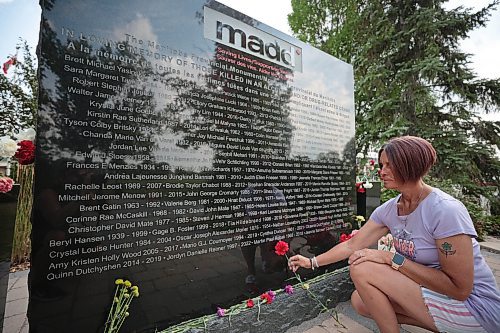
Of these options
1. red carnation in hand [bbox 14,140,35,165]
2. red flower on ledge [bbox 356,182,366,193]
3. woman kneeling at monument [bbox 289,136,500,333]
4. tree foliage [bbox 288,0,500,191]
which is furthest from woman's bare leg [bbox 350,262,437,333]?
tree foliage [bbox 288,0,500,191]

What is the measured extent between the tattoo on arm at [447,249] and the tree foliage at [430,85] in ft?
19.3

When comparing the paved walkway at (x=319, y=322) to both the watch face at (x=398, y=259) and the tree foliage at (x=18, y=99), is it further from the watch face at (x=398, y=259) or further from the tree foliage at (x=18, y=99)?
the tree foliage at (x=18, y=99)

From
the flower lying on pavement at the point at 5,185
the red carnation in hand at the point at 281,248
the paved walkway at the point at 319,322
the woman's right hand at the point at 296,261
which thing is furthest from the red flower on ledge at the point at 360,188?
the flower lying on pavement at the point at 5,185

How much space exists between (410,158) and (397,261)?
62 centimetres

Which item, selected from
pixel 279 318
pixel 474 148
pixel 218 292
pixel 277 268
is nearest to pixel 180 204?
pixel 218 292

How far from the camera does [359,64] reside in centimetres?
810

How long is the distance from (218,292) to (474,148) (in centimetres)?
726

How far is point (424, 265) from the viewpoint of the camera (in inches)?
61.2

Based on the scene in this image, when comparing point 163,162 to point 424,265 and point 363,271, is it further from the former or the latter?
point 424,265

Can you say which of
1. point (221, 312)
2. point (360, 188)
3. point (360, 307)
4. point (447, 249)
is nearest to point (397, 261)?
point (447, 249)

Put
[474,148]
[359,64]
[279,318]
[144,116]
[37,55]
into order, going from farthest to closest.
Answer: [359,64] < [474,148] < [279,318] < [144,116] < [37,55]

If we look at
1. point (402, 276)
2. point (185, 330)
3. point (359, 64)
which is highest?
point (359, 64)

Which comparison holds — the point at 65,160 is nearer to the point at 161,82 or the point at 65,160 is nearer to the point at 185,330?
the point at 161,82

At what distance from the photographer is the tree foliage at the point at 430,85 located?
6340 millimetres
